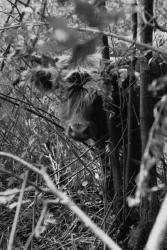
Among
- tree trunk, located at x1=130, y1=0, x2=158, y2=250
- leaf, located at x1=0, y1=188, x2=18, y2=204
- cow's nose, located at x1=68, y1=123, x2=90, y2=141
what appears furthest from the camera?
cow's nose, located at x1=68, y1=123, x2=90, y2=141

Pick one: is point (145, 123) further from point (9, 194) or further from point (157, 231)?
point (157, 231)

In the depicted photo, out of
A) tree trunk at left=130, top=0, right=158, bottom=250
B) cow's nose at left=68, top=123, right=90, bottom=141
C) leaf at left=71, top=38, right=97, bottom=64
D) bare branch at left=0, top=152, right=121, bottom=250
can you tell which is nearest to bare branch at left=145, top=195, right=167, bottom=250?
bare branch at left=0, top=152, right=121, bottom=250

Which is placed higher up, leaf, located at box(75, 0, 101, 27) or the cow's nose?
leaf, located at box(75, 0, 101, 27)

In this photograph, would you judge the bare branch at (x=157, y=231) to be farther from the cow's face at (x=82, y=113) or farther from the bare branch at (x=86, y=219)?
the cow's face at (x=82, y=113)

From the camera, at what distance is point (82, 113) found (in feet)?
9.47

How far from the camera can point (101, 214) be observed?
11.8 feet

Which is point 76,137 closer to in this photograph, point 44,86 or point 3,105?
point 44,86

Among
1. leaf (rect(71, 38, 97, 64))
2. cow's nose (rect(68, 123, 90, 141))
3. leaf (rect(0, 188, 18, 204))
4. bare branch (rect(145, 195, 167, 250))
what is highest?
leaf (rect(71, 38, 97, 64))

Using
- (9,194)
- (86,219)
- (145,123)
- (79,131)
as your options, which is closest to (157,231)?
(86,219)

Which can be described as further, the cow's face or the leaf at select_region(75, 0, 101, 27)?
the cow's face

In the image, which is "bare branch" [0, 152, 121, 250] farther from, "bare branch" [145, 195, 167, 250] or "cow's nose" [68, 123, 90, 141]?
"cow's nose" [68, 123, 90, 141]

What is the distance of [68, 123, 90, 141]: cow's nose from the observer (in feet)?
8.96

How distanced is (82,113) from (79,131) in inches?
8.2

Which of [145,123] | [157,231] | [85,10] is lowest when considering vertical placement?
[157,231]
